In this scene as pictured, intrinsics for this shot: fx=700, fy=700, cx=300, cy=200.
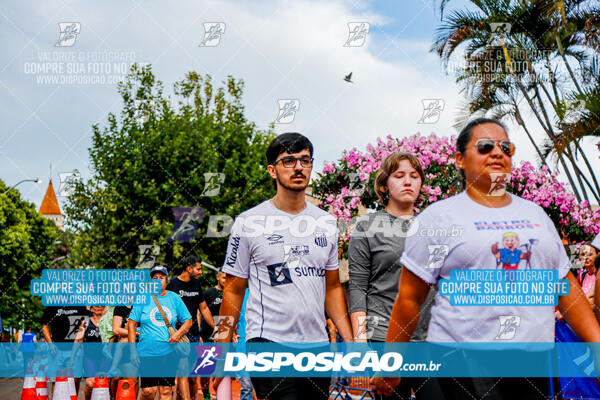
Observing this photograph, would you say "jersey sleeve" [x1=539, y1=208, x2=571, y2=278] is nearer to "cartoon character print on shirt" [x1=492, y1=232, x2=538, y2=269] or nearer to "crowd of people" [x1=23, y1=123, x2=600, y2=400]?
"crowd of people" [x1=23, y1=123, x2=600, y2=400]

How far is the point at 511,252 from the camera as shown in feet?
9.73

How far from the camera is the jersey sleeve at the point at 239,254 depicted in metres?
4.38

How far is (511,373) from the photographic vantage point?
9.74ft

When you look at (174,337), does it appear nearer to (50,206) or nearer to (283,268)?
(283,268)

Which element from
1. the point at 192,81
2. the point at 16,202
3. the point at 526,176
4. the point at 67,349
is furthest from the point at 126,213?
the point at 16,202

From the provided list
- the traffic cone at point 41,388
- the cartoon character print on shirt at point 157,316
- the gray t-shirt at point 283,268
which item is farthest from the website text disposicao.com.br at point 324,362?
the traffic cone at point 41,388

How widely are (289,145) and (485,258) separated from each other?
1912 millimetres

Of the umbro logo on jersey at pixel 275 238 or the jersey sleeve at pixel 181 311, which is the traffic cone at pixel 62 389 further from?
the umbro logo on jersey at pixel 275 238

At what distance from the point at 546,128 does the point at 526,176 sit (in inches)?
176

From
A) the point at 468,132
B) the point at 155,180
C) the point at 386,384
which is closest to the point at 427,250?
the point at 468,132

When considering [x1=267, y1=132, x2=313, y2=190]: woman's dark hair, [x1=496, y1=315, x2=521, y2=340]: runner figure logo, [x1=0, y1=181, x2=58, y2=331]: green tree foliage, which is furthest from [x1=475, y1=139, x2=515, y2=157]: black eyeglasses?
[x1=0, y1=181, x2=58, y2=331]: green tree foliage

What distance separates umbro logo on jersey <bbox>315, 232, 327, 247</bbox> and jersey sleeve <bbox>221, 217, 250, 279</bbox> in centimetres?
44

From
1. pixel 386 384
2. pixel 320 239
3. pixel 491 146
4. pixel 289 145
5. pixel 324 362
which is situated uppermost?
pixel 289 145

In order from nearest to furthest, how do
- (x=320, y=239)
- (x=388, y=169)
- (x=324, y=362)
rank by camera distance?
(x=324, y=362) → (x=320, y=239) → (x=388, y=169)
